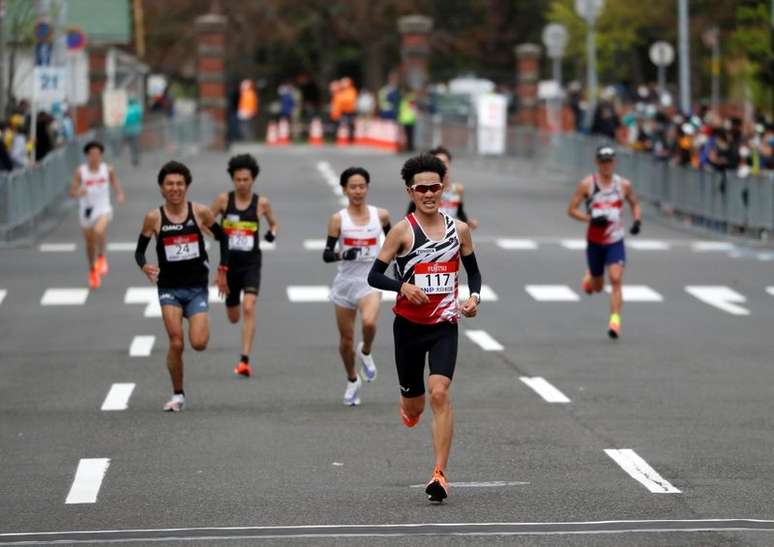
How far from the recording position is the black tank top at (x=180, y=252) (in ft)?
45.6

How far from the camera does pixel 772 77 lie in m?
34.7

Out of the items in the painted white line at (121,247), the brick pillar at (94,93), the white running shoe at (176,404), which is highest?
the brick pillar at (94,93)

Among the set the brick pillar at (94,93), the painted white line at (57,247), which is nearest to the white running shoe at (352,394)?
the painted white line at (57,247)

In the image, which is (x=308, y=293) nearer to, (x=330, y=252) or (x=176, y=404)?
(x=330, y=252)

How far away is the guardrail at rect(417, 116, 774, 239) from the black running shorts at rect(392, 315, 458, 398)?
18.4m

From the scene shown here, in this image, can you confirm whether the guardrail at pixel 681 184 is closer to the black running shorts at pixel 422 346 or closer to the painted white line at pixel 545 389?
the painted white line at pixel 545 389

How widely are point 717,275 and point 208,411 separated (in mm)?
12496

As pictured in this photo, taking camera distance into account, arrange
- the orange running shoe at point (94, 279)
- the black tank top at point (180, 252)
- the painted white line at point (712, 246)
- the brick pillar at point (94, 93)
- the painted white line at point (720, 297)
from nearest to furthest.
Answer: the black tank top at point (180, 252) < the painted white line at point (720, 297) < the orange running shoe at point (94, 279) < the painted white line at point (712, 246) < the brick pillar at point (94, 93)

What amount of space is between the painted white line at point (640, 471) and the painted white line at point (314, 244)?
667 inches

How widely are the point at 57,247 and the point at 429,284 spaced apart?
19.2 meters

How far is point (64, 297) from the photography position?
22984mm

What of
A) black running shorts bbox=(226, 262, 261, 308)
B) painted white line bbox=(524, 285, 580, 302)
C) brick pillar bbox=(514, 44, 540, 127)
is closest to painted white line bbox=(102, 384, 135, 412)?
black running shorts bbox=(226, 262, 261, 308)

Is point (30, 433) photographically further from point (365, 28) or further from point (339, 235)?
point (365, 28)

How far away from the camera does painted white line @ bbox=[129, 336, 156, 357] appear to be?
58.3 feet
